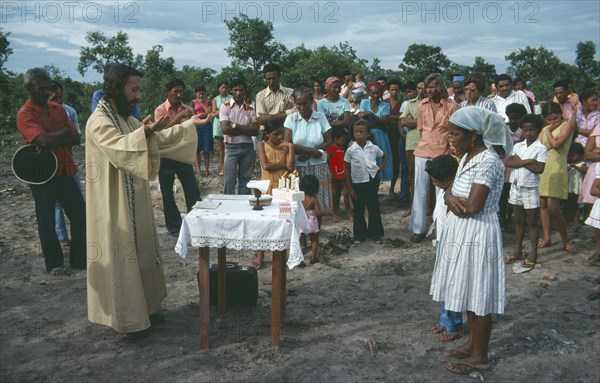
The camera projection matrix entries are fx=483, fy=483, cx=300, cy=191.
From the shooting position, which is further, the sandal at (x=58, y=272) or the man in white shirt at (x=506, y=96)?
the man in white shirt at (x=506, y=96)

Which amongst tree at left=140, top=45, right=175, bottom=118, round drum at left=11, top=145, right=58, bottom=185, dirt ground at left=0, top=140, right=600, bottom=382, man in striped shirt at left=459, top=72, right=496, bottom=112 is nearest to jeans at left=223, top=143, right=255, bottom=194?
dirt ground at left=0, top=140, right=600, bottom=382

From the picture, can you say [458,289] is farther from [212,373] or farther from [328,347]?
[212,373]

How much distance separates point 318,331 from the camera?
4473 millimetres

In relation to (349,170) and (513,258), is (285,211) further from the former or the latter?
(513,258)

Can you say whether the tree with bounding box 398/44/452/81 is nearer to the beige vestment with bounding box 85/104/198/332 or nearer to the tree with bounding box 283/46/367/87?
the tree with bounding box 283/46/367/87

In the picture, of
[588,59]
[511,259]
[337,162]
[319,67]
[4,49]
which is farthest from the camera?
[588,59]

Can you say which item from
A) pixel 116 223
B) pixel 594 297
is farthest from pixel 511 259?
pixel 116 223

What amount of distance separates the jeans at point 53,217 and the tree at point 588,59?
186 ft

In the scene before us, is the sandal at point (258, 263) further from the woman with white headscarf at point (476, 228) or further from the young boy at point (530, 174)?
the young boy at point (530, 174)

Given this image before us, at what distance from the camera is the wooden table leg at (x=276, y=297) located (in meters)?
4.02

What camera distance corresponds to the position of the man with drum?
5539 mm

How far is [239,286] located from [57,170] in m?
2.73

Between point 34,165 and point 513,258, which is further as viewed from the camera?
point 513,258

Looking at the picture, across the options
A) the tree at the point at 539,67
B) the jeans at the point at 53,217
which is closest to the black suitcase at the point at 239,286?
the jeans at the point at 53,217
